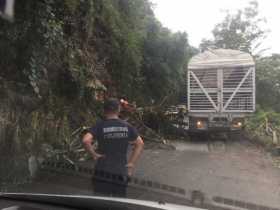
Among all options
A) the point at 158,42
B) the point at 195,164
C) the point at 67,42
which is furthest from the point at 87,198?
the point at 158,42

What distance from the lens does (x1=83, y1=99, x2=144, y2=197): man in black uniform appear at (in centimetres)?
483

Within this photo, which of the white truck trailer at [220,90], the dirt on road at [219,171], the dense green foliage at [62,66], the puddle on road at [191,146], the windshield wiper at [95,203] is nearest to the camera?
the windshield wiper at [95,203]

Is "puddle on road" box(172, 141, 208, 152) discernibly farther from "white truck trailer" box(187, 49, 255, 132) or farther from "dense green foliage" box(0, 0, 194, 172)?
"dense green foliage" box(0, 0, 194, 172)

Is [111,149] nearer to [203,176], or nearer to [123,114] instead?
[203,176]

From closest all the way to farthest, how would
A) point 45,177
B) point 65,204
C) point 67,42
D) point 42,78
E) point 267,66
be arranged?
point 65,204
point 45,177
point 42,78
point 67,42
point 267,66

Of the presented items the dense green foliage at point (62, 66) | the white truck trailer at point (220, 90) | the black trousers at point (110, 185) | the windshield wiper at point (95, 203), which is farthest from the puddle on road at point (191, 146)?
the windshield wiper at point (95, 203)

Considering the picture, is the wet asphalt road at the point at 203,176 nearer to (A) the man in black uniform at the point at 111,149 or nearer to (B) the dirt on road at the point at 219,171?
(B) the dirt on road at the point at 219,171

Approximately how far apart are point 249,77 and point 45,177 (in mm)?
9822

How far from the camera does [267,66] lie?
87.7 feet

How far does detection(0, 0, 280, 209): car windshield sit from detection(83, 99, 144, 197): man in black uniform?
13 millimetres

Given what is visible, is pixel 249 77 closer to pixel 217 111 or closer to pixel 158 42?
pixel 217 111

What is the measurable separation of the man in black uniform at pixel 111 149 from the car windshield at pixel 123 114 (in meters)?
0.01

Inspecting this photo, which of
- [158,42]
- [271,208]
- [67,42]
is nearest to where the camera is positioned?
[271,208]

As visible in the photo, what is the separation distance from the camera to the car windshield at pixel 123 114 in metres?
6.44
